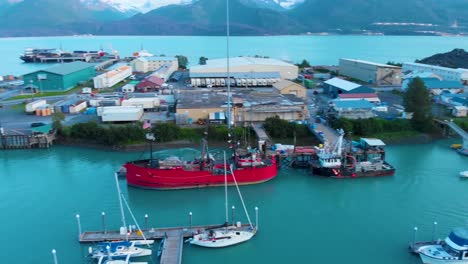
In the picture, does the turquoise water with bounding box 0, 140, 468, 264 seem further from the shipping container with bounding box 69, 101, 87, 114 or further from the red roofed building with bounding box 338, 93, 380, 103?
the red roofed building with bounding box 338, 93, 380, 103

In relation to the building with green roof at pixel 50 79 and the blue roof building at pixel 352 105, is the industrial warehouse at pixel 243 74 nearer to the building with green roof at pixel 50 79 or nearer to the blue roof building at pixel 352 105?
the blue roof building at pixel 352 105

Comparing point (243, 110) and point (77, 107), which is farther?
point (77, 107)

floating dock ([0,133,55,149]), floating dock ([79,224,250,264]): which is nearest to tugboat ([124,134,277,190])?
floating dock ([79,224,250,264])

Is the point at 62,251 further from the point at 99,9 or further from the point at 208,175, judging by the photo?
the point at 99,9

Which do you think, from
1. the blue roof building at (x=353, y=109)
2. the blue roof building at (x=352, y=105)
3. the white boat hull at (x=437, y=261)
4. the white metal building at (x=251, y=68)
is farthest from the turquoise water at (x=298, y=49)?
the white boat hull at (x=437, y=261)

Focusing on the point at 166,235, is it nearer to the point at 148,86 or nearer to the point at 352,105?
the point at 352,105

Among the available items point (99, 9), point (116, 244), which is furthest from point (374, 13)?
point (99, 9)

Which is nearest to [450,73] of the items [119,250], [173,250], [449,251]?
[449,251]

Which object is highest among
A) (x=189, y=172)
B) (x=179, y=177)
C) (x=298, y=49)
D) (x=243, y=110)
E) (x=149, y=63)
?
(x=298, y=49)
